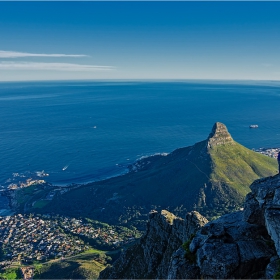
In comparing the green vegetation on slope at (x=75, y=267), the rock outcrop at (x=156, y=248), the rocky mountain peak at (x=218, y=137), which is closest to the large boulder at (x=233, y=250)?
the rock outcrop at (x=156, y=248)

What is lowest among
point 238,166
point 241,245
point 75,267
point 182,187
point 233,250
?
point 75,267

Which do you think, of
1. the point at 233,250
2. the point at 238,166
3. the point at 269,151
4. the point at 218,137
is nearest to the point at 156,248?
the point at 233,250

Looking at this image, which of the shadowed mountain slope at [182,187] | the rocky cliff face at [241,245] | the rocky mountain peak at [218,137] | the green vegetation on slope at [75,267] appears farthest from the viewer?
the rocky mountain peak at [218,137]

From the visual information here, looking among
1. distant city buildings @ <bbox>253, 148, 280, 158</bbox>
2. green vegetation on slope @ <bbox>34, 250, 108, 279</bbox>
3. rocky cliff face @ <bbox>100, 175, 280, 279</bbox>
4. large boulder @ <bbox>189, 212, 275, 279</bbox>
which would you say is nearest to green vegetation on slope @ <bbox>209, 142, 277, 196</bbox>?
distant city buildings @ <bbox>253, 148, 280, 158</bbox>

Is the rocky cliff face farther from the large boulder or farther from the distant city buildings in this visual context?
the distant city buildings

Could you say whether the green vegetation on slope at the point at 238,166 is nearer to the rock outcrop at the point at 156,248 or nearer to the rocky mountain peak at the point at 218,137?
the rocky mountain peak at the point at 218,137

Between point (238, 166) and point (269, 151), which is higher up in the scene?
point (238, 166)

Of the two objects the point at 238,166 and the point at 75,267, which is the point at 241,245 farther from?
the point at 238,166

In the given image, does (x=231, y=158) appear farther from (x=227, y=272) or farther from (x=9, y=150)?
(x=9, y=150)
